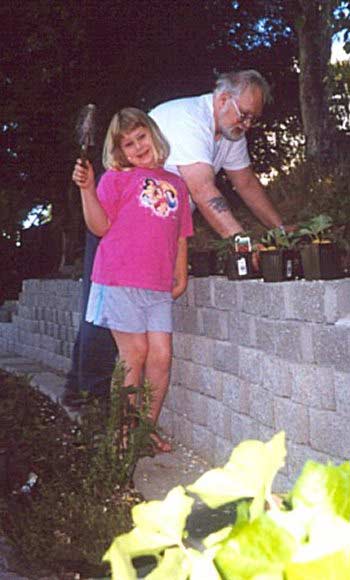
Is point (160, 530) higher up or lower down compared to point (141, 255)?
lower down

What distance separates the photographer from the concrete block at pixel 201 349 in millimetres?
4879

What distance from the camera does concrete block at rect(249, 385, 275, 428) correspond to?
4.02 metres

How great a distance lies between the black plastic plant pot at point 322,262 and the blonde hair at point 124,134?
43.3 inches

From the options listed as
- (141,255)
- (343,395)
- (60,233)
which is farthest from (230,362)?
(60,233)

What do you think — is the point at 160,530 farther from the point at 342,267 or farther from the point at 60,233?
the point at 60,233

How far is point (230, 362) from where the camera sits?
15.1ft

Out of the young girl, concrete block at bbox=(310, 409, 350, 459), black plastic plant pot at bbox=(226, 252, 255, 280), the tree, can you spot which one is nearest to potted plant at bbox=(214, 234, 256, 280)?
black plastic plant pot at bbox=(226, 252, 255, 280)

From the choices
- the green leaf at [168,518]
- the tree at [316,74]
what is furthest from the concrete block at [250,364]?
the tree at [316,74]

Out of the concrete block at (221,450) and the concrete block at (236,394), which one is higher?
the concrete block at (236,394)

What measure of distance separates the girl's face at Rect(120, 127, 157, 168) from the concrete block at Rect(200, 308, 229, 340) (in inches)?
33.4

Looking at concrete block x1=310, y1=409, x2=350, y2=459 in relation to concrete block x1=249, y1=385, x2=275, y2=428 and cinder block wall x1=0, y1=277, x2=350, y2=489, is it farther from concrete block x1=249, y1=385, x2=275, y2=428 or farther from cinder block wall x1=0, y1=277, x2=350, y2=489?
concrete block x1=249, y1=385, x2=275, y2=428

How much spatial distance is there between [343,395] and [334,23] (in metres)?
4.92

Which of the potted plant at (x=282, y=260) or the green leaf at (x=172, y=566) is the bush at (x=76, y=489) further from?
the green leaf at (x=172, y=566)

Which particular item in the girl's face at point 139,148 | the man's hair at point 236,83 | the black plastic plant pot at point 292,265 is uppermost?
the man's hair at point 236,83
